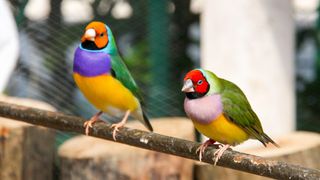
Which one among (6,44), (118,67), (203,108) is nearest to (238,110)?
(203,108)

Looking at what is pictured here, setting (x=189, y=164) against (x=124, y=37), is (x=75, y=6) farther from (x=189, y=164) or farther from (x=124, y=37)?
(x=189, y=164)

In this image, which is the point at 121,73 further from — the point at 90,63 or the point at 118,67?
the point at 90,63

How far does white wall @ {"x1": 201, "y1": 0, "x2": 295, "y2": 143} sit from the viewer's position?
4762mm

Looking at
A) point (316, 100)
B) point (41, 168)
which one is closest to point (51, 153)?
point (41, 168)

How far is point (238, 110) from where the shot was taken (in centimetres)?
295

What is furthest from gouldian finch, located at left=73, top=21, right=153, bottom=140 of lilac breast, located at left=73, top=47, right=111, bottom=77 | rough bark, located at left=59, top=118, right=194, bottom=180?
rough bark, located at left=59, top=118, right=194, bottom=180

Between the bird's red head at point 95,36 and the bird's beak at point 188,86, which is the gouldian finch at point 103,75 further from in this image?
the bird's beak at point 188,86

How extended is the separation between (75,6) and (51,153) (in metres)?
1.70

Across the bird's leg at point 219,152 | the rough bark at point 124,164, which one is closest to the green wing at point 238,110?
the bird's leg at point 219,152

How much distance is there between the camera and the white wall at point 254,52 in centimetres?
476

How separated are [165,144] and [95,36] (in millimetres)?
433

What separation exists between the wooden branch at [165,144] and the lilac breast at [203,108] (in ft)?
0.26

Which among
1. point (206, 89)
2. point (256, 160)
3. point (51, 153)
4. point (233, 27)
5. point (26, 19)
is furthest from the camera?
point (26, 19)

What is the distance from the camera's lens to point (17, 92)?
18.0 ft
